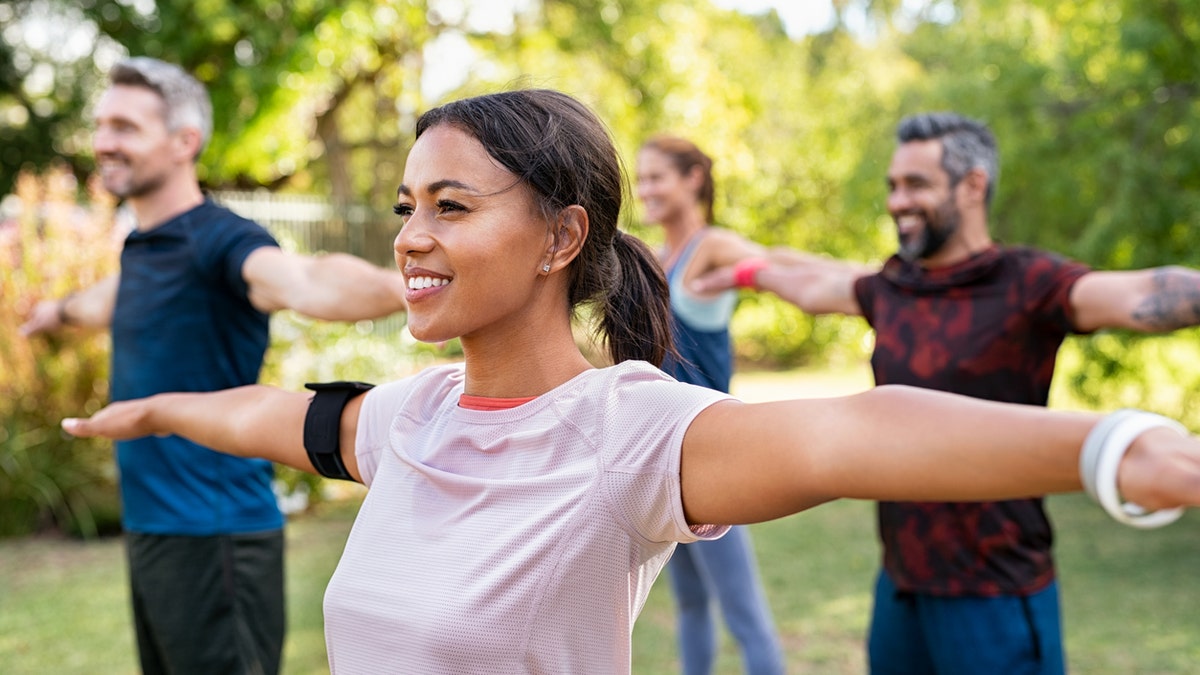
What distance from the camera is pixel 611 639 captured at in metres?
1.75

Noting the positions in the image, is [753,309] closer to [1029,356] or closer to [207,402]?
[1029,356]

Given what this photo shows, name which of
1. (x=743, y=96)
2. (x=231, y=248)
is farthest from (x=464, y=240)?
(x=743, y=96)

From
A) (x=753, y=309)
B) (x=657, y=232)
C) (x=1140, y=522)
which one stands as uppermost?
(x=1140, y=522)

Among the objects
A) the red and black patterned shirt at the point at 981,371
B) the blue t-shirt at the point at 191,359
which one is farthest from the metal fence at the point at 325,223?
the red and black patterned shirt at the point at 981,371

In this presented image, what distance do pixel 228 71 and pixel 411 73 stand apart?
12.8 ft

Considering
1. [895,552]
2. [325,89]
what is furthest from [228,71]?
[895,552]

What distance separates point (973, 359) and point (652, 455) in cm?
200

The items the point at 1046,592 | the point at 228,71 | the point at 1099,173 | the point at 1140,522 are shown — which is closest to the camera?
the point at 1140,522

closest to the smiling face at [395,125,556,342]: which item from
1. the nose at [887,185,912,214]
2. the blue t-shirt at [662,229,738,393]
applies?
the nose at [887,185,912,214]

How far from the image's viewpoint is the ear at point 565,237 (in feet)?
6.12

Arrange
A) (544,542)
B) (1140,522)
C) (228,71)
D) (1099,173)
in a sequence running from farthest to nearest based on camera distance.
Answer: (228,71) → (1099,173) → (544,542) → (1140,522)

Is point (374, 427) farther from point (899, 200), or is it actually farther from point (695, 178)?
point (695, 178)

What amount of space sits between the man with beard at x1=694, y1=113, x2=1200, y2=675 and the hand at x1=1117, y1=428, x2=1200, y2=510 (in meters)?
2.10

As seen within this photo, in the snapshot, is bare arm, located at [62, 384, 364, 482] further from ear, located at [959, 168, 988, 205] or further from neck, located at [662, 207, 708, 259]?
neck, located at [662, 207, 708, 259]
